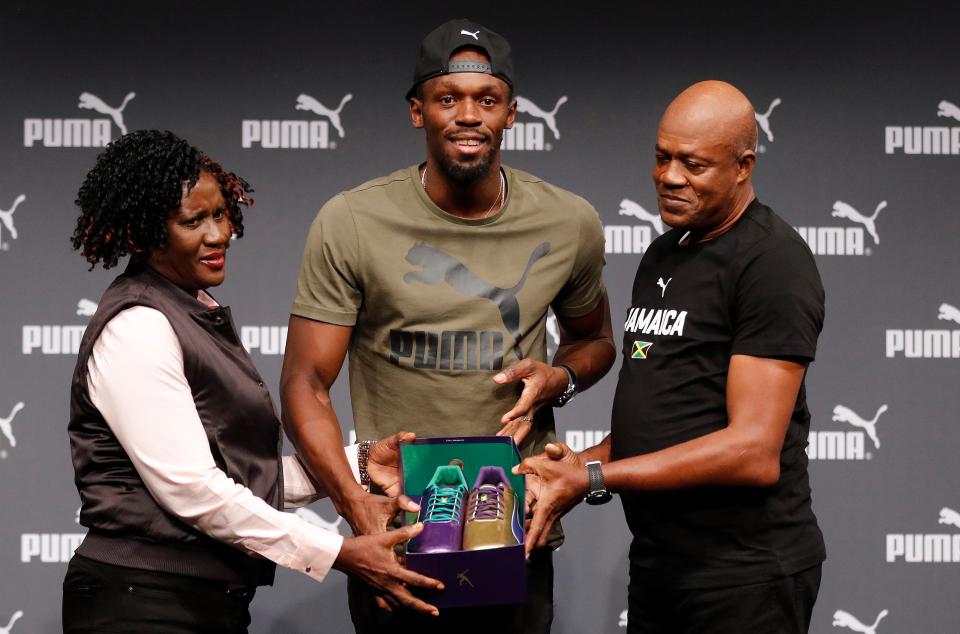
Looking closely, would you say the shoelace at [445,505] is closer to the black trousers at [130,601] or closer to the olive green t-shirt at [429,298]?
the olive green t-shirt at [429,298]

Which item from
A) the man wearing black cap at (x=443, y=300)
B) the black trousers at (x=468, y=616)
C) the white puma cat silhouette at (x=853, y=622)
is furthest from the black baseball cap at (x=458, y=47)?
the white puma cat silhouette at (x=853, y=622)

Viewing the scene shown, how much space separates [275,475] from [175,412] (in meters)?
0.29

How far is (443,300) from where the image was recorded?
193cm

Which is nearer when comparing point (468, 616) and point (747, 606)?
point (747, 606)

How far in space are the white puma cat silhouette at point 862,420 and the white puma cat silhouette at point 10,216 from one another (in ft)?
9.34

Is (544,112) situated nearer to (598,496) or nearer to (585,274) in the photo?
(585,274)

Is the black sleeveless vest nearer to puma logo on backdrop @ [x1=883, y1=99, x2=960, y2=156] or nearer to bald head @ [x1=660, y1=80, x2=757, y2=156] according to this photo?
bald head @ [x1=660, y1=80, x2=757, y2=156]

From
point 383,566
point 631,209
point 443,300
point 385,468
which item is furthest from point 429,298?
point 631,209

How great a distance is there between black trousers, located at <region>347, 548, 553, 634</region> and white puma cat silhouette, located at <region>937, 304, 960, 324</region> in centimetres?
199

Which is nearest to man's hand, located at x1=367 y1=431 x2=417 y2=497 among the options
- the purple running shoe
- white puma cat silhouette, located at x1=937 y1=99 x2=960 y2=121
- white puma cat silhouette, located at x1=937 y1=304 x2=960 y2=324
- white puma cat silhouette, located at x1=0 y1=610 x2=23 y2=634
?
the purple running shoe

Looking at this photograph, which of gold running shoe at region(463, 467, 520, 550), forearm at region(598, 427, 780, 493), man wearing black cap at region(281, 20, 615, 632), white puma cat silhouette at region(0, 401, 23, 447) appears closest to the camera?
gold running shoe at region(463, 467, 520, 550)

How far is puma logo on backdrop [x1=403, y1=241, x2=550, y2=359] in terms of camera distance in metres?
1.95

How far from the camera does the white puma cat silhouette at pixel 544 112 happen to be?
3273 millimetres

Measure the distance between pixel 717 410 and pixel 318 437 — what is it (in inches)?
30.2
